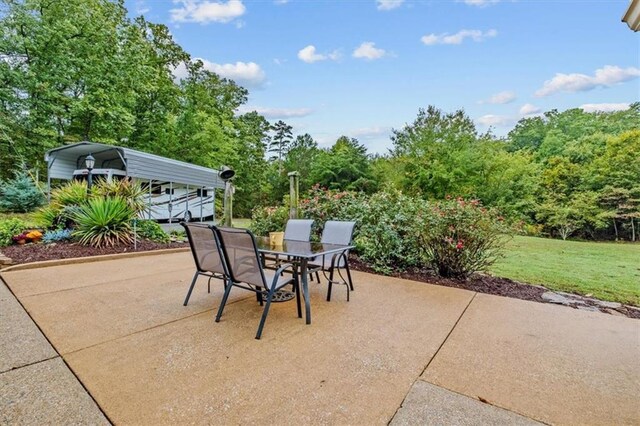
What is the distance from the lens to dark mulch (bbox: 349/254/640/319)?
12.3 feet

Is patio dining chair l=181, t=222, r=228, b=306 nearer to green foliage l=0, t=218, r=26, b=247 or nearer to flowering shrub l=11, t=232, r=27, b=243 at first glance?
flowering shrub l=11, t=232, r=27, b=243

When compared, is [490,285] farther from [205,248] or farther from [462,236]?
[205,248]

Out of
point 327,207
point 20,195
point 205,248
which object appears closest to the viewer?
point 205,248

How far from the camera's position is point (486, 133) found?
1623cm

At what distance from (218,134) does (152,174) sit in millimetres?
7455

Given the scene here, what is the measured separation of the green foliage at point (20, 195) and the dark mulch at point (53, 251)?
20.3ft

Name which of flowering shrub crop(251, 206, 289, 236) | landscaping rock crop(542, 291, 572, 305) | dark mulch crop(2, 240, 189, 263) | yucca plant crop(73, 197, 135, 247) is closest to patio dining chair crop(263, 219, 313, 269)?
flowering shrub crop(251, 206, 289, 236)

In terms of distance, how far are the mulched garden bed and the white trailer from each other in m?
2.14

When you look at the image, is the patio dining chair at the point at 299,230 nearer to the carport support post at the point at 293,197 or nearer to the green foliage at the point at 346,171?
the carport support post at the point at 293,197

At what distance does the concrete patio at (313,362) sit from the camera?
1.62 m

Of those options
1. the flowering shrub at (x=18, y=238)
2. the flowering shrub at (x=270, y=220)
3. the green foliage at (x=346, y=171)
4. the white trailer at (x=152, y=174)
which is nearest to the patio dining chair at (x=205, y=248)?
the flowering shrub at (x=270, y=220)

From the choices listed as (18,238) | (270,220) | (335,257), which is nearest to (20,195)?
(18,238)

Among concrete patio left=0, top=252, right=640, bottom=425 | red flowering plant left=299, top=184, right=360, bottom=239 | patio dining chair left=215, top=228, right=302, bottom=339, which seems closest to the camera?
concrete patio left=0, top=252, right=640, bottom=425

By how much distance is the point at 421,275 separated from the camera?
15.5 ft
